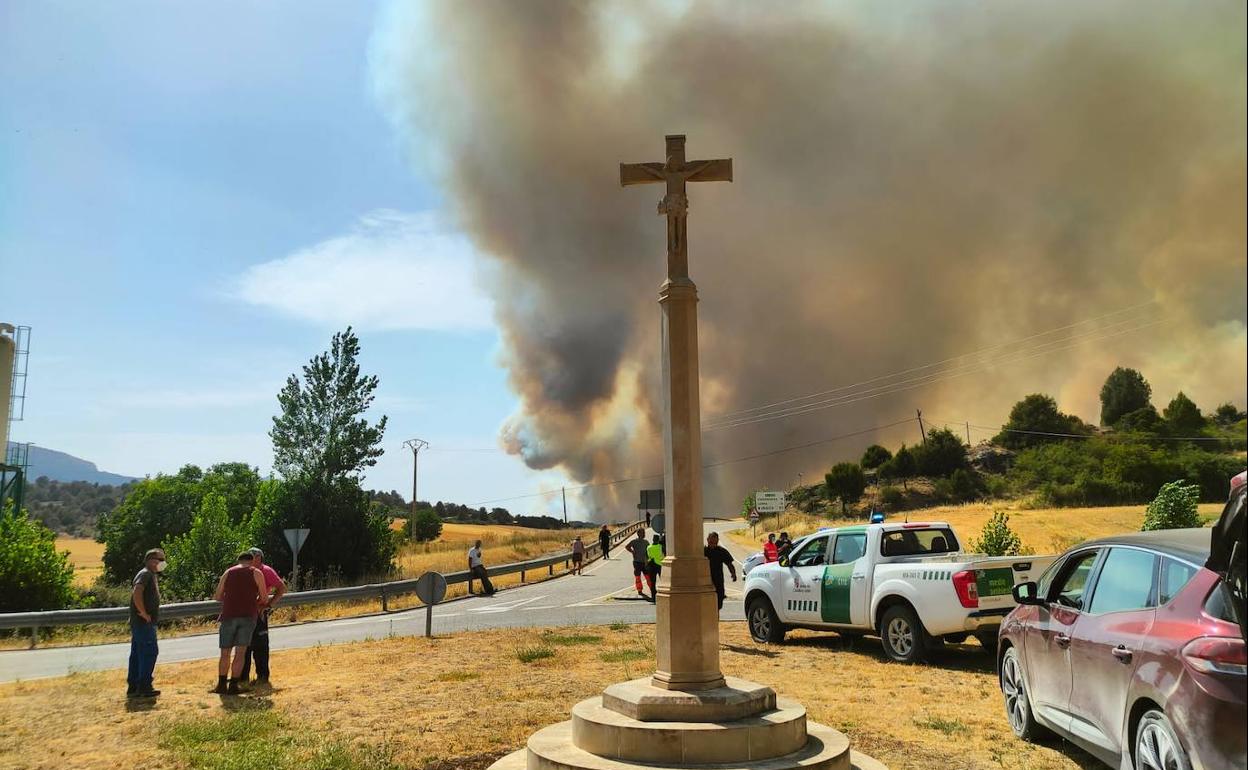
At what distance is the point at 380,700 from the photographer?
340 inches

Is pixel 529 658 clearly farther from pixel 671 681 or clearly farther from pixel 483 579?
pixel 483 579

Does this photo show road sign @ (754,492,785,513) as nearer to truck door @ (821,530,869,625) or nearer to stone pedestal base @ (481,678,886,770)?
truck door @ (821,530,869,625)

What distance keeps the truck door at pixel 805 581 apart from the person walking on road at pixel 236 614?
24.0ft

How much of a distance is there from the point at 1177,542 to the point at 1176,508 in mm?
14452

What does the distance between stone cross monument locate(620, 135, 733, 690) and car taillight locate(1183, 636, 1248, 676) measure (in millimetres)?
2822

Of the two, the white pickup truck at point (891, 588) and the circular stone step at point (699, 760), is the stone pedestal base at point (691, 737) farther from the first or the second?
the white pickup truck at point (891, 588)

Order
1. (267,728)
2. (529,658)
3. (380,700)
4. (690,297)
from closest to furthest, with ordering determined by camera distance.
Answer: (690,297) < (267,728) < (380,700) < (529,658)

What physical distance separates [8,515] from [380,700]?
81.0 ft

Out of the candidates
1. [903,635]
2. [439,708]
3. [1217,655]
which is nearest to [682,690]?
[1217,655]

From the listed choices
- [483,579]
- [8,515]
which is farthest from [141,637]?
[8,515]

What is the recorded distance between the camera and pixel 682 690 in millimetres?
5590

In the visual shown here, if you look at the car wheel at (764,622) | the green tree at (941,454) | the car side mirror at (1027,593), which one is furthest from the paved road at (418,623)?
the green tree at (941,454)

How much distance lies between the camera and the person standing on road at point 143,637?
30.2ft

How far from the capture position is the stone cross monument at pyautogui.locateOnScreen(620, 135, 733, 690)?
579 cm
